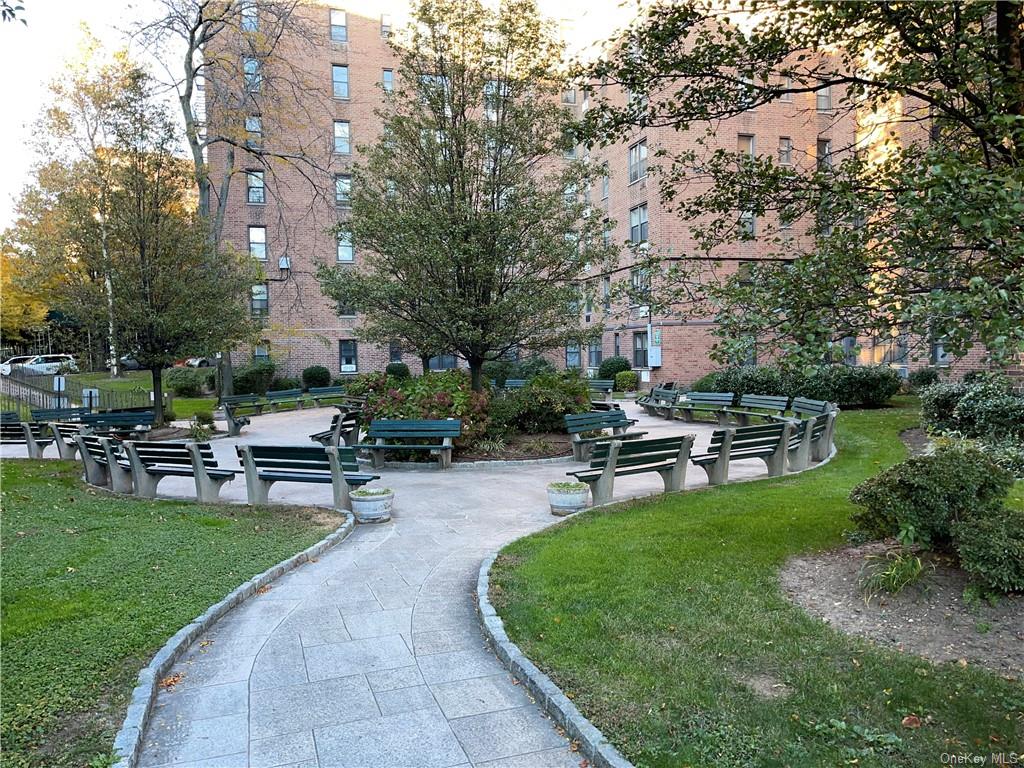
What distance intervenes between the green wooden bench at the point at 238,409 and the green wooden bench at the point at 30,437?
13.2ft

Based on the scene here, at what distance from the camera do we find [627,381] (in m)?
28.1

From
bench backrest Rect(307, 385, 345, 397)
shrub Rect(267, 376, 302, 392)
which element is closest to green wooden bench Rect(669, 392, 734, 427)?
bench backrest Rect(307, 385, 345, 397)

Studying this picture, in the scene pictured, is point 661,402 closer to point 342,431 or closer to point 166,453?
point 342,431

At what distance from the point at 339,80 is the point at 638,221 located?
16394mm

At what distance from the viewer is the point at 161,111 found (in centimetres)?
1670

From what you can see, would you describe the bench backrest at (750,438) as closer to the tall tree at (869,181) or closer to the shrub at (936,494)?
the tall tree at (869,181)

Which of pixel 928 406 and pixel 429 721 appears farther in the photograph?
pixel 928 406

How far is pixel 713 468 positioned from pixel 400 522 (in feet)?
14.4

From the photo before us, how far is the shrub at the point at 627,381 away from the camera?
28031mm

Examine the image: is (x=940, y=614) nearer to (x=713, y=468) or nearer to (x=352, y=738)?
(x=352, y=738)

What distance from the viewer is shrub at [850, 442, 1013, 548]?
179 inches

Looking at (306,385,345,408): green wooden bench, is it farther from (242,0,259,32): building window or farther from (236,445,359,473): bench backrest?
(236,445,359,473): bench backrest

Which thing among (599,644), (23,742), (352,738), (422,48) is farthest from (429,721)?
(422,48)

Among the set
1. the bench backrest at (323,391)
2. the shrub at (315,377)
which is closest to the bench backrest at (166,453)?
the bench backrest at (323,391)
